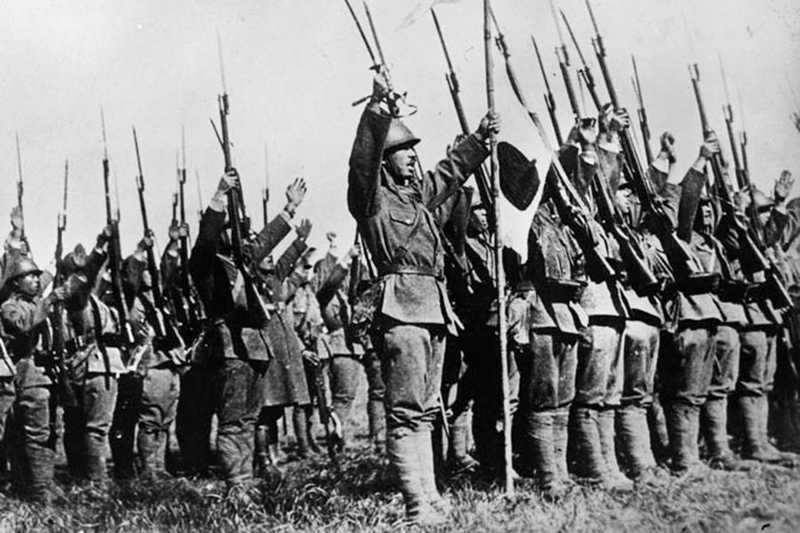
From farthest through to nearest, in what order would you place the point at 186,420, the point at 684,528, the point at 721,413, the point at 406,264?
the point at 186,420
the point at 721,413
the point at 406,264
the point at 684,528

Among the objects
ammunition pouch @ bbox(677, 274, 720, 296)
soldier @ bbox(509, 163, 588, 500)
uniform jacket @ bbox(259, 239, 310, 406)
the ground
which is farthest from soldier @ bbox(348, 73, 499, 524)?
ammunition pouch @ bbox(677, 274, 720, 296)

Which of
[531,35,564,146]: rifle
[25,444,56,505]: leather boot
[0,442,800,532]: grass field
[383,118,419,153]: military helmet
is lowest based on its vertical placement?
[0,442,800,532]: grass field

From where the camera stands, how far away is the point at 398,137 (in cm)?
605

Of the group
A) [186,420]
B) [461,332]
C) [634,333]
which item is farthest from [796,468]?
[186,420]

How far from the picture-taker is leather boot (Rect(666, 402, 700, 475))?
24.1 feet

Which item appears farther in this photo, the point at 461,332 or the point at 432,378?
the point at 461,332

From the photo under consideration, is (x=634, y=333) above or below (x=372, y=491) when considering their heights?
above

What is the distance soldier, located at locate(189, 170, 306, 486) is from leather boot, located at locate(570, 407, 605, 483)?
2527mm

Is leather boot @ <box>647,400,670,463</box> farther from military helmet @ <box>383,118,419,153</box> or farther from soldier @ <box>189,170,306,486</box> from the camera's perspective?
military helmet @ <box>383,118,419,153</box>

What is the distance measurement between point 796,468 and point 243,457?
14.0 ft

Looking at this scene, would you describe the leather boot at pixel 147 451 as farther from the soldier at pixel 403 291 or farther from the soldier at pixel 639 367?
the soldier at pixel 639 367

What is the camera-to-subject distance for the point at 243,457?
7.17 m

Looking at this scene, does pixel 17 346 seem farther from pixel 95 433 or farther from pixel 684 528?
pixel 684 528

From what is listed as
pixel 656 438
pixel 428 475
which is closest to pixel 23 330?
pixel 428 475
